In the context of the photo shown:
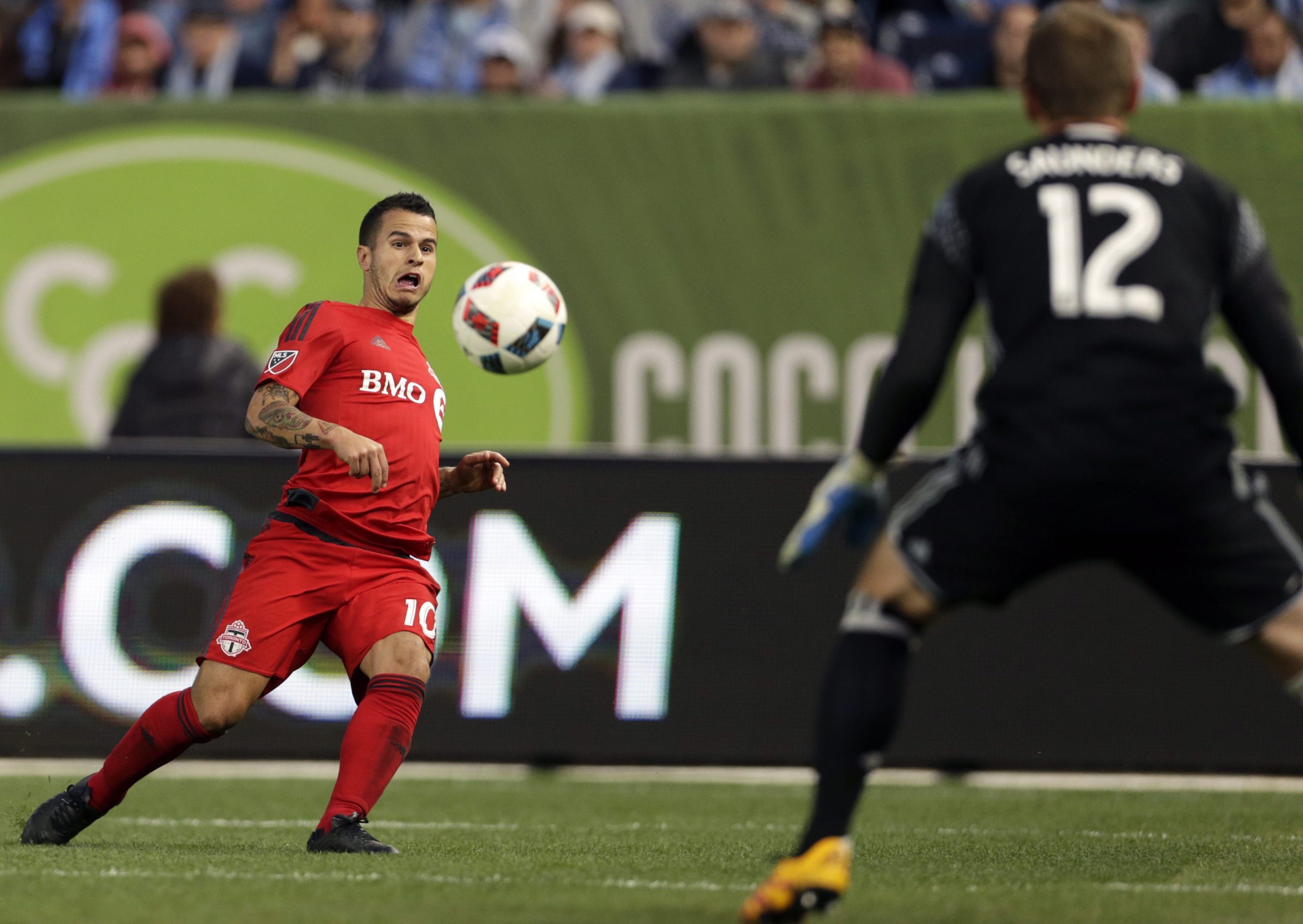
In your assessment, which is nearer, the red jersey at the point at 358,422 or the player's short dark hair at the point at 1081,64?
the player's short dark hair at the point at 1081,64

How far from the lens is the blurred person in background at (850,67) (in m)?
11.8

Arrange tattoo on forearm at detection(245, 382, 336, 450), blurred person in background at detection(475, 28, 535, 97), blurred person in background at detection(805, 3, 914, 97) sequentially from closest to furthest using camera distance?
tattoo on forearm at detection(245, 382, 336, 450), blurred person in background at detection(805, 3, 914, 97), blurred person in background at detection(475, 28, 535, 97)

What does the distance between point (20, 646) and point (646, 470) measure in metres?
2.93

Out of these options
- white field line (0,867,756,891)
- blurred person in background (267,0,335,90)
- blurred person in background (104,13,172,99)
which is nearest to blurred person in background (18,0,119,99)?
blurred person in background (104,13,172,99)

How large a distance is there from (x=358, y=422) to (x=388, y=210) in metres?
0.69

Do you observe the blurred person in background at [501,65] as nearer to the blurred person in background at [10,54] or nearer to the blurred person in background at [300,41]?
the blurred person in background at [300,41]

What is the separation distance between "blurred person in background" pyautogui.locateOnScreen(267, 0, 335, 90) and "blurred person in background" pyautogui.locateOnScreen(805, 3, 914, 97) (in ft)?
10.9

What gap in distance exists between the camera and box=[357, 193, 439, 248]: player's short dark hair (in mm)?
5738

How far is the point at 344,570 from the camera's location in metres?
5.52

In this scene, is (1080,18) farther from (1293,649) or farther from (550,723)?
(550,723)

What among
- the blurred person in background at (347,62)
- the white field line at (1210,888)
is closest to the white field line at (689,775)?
the white field line at (1210,888)

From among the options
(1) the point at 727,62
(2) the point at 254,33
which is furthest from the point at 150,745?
(2) the point at 254,33

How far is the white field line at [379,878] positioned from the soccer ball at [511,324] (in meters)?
2.00

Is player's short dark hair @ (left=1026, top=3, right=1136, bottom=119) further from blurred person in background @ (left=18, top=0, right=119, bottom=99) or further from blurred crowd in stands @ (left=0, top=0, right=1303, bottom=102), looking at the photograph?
blurred person in background @ (left=18, top=0, right=119, bottom=99)
